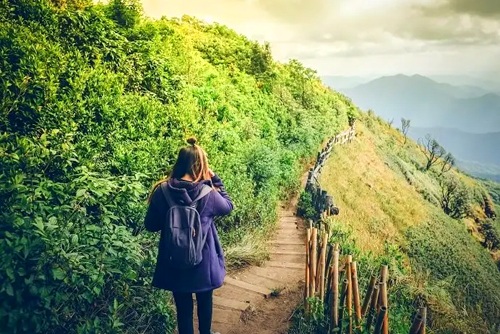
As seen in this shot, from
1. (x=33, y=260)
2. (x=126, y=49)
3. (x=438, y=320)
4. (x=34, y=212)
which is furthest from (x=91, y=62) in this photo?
(x=438, y=320)

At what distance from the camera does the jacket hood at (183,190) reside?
3.24m

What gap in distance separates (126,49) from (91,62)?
1304 mm

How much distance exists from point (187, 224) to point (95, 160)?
283 cm

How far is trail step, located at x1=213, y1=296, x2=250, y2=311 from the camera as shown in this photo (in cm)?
541

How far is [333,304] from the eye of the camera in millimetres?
4277

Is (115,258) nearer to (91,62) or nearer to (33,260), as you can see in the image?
(33,260)

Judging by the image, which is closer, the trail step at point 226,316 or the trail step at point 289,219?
the trail step at point 226,316

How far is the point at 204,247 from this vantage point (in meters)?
3.39

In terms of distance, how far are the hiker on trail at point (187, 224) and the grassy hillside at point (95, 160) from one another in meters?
0.54

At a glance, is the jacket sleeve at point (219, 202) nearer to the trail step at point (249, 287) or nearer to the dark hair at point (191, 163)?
the dark hair at point (191, 163)

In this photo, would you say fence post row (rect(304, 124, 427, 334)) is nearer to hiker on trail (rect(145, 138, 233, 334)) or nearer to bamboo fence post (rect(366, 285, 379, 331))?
bamboo fence post (rect(366, 285, 379, 331))

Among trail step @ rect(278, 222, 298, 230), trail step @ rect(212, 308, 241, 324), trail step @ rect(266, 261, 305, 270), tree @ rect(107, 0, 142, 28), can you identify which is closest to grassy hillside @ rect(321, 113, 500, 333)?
trail step @ rect(278, 222, 298, 230)

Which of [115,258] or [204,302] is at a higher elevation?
[115,258]

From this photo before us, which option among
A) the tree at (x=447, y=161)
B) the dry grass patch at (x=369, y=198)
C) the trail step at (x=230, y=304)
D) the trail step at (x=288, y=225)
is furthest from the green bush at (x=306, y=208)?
the tree at (x=447, y=161)
